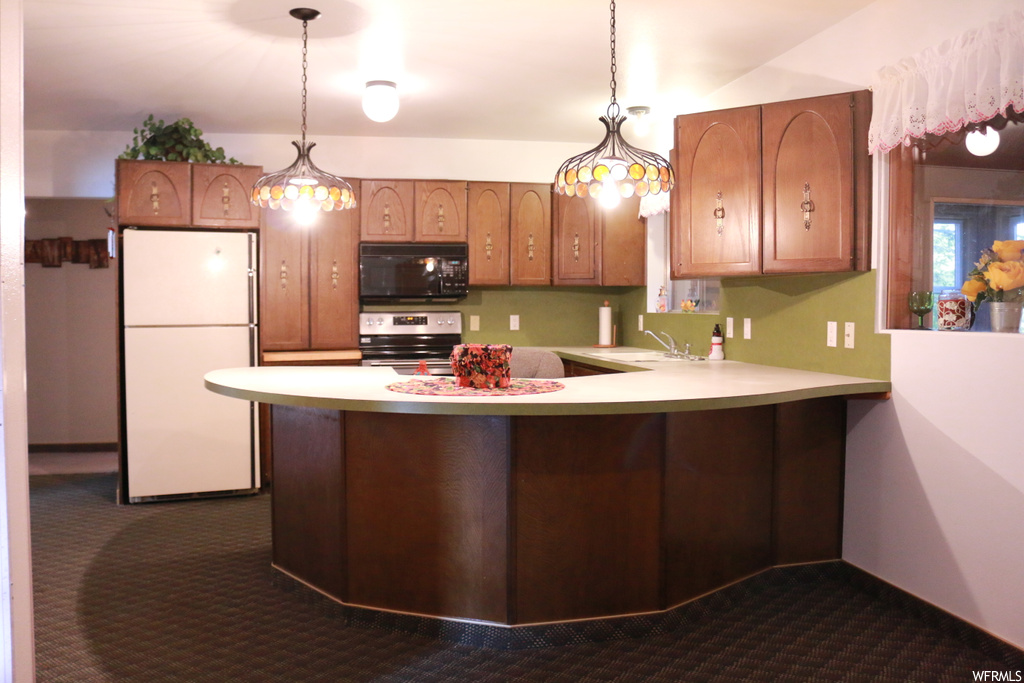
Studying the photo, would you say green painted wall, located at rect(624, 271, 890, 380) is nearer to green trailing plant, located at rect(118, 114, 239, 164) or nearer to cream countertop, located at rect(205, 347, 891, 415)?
cream countertop, located at rect(205, 347, 891, 415)

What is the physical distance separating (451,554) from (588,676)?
0.62 m

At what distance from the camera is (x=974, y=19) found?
106 inches

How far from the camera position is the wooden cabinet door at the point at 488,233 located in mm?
5488

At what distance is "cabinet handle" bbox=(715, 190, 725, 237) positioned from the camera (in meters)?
3.65

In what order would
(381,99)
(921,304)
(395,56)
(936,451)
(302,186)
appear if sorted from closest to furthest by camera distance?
(936,451)
(921,304)
(302,186)
(395,56)
(381,99)

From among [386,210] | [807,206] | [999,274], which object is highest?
[386,210]

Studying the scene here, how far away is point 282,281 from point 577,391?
9.88 feet

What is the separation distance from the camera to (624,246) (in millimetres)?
5586

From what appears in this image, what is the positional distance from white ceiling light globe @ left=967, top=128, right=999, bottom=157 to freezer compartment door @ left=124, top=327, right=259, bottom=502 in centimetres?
398

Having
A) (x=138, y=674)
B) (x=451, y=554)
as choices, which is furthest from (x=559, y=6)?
(x=138, y=674)

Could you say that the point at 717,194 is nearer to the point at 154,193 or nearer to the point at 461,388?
the point at 461,388

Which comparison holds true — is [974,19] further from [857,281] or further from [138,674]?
[138,674]

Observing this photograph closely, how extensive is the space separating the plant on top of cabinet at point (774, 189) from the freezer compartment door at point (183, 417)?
286cm

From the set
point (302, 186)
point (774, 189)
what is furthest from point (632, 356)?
point (302, 186)
